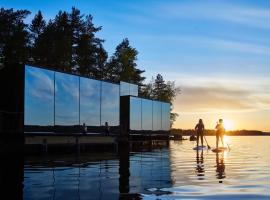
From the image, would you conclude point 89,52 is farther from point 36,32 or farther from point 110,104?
point 110,104

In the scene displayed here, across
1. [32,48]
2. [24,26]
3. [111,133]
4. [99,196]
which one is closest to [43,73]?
[111,133]

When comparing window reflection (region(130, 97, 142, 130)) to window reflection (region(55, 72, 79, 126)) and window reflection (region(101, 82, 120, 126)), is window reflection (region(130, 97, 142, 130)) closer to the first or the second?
window reflection (region(101, 82, 120, 126))

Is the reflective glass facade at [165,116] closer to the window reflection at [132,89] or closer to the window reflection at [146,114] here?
the window reflection at [132,89]

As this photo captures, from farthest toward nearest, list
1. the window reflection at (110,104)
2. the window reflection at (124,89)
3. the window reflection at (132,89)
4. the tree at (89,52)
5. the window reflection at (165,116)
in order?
the tree at (89,52) < the window reflection at (165,116) < the window reflection at (132,89) < the window reflection at (124,89) < the window reflection at (110,104)

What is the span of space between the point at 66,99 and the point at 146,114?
16793mm

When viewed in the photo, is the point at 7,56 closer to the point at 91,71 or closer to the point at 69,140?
the point at 91,71

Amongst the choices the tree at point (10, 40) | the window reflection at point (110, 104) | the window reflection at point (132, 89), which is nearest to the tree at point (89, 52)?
the tree at point (10, 40)

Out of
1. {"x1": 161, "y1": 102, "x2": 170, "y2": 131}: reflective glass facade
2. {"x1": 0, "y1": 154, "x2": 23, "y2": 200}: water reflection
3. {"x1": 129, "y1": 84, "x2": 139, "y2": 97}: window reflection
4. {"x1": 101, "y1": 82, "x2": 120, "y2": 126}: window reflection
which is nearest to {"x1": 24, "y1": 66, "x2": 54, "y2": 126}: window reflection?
{"x1": 101, "y1": 82, "x2": 120, "y2": 126}: window reflection

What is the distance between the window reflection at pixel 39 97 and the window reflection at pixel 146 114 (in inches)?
702

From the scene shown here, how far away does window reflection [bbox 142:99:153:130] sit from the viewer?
167 feet

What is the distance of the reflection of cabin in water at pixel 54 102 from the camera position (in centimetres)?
3209

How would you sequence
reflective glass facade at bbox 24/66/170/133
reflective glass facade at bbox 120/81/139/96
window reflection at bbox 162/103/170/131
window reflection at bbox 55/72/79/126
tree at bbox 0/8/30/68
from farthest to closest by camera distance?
tree at bbox 0/8/30/68, window reflection at bbox 162/103/170/131, reflective glass facade at bbox 120/81/139/96, window reflection at bbox 55/72/79/126, reflective glass facade at bbox 24/66/170/133

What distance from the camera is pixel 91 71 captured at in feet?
283

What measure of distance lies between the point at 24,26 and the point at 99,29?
21009 mm
